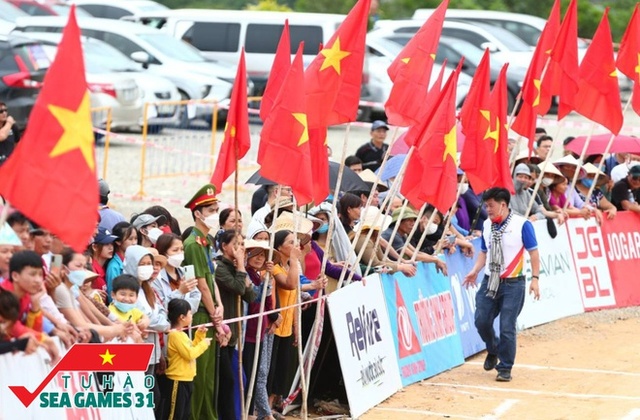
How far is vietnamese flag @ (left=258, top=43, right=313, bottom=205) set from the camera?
454 inches

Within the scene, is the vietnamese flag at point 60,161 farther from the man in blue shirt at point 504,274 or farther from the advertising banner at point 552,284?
the advertising banner at point 552,284

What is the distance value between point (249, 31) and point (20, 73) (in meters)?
13.3

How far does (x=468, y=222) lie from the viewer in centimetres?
→ 1714

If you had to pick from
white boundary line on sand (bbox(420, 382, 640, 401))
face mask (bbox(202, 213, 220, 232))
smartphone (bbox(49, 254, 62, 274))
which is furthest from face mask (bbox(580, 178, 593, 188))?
smartphone (bbox(49, 254, 62, 274))

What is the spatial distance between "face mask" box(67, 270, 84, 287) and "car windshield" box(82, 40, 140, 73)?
18072 mm

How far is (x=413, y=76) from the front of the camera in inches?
544

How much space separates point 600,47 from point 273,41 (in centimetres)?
1616

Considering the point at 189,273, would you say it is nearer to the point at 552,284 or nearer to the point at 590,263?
the point at 552,284

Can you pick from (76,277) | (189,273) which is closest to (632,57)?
(189,273)

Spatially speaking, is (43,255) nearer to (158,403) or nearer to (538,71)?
(158,403)

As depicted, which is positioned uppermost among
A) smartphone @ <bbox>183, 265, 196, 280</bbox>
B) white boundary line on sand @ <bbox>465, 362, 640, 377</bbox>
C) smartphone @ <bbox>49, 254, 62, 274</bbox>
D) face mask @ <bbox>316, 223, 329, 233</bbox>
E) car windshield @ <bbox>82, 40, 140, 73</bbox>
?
car windshield @ <bbox>82, 40, 140, 73</bbox>

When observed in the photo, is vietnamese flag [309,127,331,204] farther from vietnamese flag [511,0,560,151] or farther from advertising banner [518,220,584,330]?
advertising banner [518,220,584,330]

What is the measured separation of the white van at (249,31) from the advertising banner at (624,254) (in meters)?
13.4

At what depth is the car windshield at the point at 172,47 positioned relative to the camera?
31.2m
